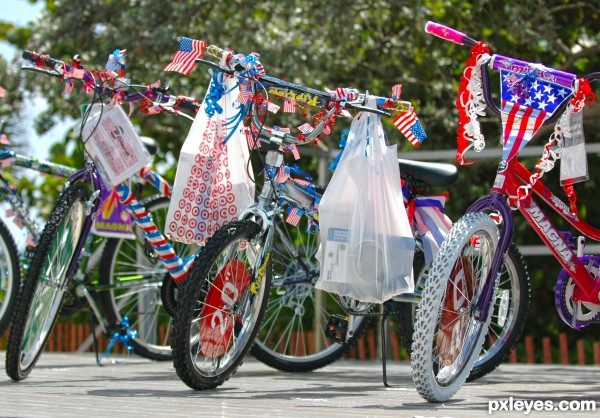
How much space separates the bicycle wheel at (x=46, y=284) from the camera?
493cm

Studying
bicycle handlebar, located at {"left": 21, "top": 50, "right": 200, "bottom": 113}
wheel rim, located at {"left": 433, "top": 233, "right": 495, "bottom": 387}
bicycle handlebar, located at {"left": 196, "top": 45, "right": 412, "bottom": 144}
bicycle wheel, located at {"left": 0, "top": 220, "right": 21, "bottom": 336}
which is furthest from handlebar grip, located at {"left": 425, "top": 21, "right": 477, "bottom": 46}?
bicycle wheel, located at {"left": 0, "top": 220, "right": 21, "bottom": 336}

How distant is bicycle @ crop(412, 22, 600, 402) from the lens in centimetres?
418

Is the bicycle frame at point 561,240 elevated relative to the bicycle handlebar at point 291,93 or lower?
lower

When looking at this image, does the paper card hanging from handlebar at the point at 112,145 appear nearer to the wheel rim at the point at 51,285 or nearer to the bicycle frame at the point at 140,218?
the bicycle frame at the point at 140,218

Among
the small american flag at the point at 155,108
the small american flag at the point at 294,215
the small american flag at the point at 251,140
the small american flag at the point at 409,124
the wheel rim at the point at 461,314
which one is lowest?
the wheel rim at the point at 461,314

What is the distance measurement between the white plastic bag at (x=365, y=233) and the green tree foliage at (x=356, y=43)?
3909 mm

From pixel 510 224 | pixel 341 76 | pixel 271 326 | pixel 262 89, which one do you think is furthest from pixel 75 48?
pixel 510 224

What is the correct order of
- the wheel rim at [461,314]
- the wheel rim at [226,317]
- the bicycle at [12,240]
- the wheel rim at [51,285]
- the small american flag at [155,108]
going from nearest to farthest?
the wheel rim at [461,314] < the wheel rim at [226,317] < the wheel rim at [51,285] < the small american flag at [155,108] < the bicycle at [12,240]

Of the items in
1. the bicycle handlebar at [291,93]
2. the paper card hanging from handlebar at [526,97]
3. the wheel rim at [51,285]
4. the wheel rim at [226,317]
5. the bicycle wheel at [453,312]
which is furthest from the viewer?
the wheel rim at [51,285]

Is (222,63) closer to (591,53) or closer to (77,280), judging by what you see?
(77,280)

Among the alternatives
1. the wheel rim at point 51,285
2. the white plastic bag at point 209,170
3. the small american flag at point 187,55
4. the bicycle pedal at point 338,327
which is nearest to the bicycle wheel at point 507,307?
the bicycle pedal at point 338,327

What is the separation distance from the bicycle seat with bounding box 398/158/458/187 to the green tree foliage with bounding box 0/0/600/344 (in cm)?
323

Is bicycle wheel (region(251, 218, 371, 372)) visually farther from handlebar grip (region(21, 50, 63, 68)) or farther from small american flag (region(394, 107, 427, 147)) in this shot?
handlebar grip (region(21, 50, 63, 68))

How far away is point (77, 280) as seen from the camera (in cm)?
630
